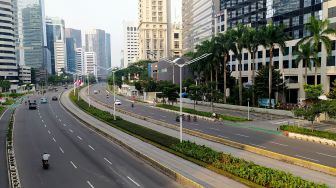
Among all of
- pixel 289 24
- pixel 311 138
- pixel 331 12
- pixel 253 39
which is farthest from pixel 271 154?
pixel 289 24

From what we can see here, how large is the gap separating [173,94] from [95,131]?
4334 cm

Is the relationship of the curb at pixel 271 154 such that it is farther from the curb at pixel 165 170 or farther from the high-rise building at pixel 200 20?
the high-rise building at pixel 200 20

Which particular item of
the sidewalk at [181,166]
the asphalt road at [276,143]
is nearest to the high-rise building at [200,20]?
the asphalt road at [276,143]

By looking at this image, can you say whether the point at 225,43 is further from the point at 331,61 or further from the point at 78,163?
the point at 78,163

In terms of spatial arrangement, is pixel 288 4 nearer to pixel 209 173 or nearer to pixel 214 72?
pixel 214 72

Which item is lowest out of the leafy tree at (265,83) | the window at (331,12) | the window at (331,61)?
the leafy tree at (265,83)

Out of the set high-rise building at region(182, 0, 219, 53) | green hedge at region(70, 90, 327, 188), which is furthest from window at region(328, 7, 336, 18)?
high-rise building at region(182, 0, 219, 53)

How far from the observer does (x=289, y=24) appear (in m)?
90.2

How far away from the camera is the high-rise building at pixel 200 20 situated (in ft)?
505

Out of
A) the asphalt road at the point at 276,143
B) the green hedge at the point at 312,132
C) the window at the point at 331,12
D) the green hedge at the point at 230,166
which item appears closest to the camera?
the green hedge at the point at 230,166

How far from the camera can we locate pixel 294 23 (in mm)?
88375

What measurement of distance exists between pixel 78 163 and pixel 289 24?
70297mm

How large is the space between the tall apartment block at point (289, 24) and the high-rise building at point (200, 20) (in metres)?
29.7

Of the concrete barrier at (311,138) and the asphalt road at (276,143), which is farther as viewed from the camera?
the concrete barrier at (311,138)
